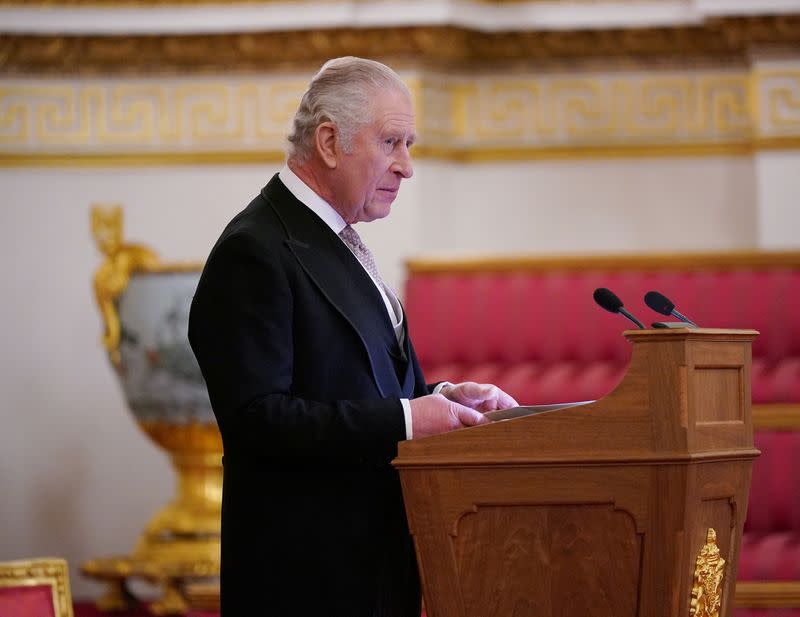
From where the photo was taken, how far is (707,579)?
2.03 m

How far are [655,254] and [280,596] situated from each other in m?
2.79

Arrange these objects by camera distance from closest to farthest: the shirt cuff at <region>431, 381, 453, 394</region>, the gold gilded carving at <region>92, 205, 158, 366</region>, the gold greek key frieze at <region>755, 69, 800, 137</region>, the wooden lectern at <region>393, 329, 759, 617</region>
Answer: the wooden lectern at <region>393, 329, 759, 617</region> → the shirt cuff at <region>431, 381, 453, 394</region> → the gold gilded carving at <region>92, 205, 158, 366</region> → the gold greek key frieze at <region>755, 69, 800, 137</region>

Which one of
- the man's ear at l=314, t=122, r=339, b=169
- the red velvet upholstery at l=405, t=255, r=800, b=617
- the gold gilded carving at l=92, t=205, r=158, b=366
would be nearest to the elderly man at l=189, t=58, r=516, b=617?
the man's ear at l=314, t=122, r=339, b=169

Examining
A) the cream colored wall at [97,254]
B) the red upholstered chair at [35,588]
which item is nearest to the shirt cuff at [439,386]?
the red upholstered chair at [35,588]

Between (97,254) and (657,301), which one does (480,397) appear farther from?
(97,254)

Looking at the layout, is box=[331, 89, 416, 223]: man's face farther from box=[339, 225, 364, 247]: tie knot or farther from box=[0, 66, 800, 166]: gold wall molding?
box=[0, 66, 800, 166]: gold wall molding

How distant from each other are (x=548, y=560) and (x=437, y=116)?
13.7 feet

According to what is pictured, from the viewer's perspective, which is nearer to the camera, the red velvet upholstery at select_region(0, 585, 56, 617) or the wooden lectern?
the wooden lectern

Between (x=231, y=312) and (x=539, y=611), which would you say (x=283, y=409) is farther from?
(x=539, y=611)

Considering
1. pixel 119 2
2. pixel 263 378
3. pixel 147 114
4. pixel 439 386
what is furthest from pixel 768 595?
pixel 119 2

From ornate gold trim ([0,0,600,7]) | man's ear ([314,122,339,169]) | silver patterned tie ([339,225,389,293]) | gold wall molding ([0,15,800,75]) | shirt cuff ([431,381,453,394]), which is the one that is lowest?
shirt cuff ([431,381,453,394])

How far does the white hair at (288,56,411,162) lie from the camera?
2191 millimetres

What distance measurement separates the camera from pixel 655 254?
4.64 m

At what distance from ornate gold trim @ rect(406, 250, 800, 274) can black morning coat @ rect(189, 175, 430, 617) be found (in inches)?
102
